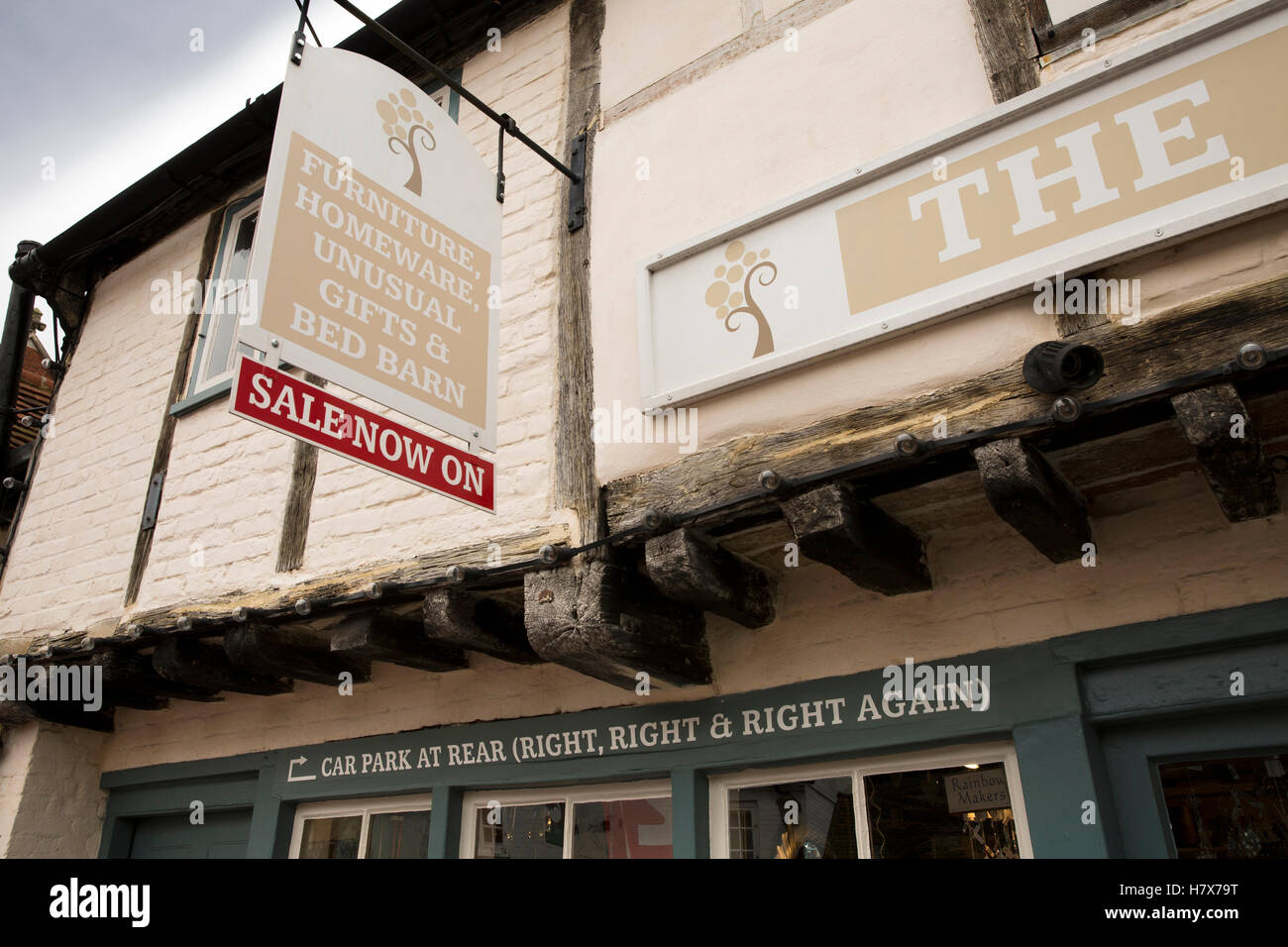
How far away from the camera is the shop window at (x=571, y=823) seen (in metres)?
3.59

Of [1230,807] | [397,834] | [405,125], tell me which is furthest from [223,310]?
[1230,807]

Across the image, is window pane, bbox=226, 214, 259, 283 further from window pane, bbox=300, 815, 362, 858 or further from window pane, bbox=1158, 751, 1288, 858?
window pane, bbox=1158, 751, 1288, 858

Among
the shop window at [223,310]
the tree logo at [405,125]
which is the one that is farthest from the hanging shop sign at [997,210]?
the shop window at [223,310]

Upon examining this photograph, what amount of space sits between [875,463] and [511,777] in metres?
2.17

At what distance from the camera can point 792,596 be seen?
340 centimetres

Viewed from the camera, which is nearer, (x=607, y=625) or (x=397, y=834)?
(x=607, y=625)

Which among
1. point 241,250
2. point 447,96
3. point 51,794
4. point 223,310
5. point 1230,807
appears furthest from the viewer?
point 241,250

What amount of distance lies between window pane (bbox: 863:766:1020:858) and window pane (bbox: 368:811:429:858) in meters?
2.11

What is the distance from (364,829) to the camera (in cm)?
432

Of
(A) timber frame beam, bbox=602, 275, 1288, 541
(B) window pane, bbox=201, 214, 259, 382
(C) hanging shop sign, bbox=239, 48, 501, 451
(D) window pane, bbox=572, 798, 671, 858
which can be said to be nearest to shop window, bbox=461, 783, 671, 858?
(D) window pane, bbox=572, 798, 671, 858

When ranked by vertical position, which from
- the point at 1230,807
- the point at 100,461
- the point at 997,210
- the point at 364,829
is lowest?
the point at 1230,807

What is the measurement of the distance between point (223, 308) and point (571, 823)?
4097mm

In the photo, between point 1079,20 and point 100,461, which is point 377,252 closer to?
point 1079,20

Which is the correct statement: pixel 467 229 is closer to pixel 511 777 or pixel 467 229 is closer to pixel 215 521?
pixel 511 777
